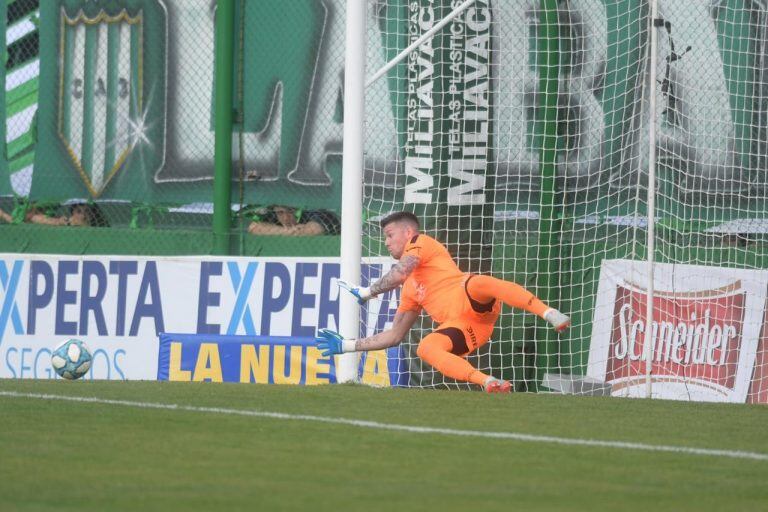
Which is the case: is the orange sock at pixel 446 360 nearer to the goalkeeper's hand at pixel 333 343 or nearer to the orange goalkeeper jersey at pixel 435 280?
the orange goalkeeper jersey at pixel 435 280

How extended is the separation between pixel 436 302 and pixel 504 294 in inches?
27.5

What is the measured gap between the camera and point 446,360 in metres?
9.92

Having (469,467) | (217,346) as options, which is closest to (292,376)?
(217,346)

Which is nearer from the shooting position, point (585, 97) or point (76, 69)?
point (585, 97)

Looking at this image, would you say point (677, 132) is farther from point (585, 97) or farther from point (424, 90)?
point (424, 90)

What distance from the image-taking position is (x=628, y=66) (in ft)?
38.9

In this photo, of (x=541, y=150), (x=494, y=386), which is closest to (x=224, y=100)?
(x=541, y=150)

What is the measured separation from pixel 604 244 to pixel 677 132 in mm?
1147

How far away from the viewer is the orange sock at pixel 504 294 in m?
9.71

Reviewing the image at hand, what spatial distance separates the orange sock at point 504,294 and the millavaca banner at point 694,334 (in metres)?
1.56

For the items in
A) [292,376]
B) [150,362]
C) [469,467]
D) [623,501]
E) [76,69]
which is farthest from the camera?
[76,69]

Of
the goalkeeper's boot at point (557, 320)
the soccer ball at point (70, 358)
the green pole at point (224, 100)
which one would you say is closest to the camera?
the goalkeeper's boot at point (557, 320)

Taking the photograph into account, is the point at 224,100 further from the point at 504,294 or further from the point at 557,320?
the point at 557,320

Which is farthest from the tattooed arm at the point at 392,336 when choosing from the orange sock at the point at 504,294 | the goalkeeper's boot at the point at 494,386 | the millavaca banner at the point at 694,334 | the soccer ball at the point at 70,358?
the soccer ball at the point at 70,358
